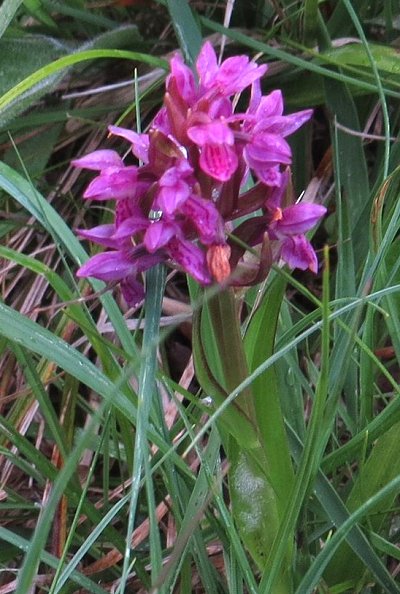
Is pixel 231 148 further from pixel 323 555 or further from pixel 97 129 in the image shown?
pixel 97 129

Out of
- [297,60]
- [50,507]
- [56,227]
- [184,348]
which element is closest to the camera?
[50,507]

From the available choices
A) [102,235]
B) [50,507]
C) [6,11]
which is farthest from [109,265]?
[6,11]

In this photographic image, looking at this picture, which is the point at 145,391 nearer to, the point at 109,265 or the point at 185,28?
the point at 109,265

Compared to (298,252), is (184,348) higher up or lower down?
lower down

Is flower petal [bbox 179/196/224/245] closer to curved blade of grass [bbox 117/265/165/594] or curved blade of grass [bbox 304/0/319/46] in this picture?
curved blade of grass [bbox 117/265/165/594]

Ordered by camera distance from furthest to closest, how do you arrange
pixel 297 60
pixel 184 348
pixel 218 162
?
pixel 184 348, pixel 297 60, pixel 218 162

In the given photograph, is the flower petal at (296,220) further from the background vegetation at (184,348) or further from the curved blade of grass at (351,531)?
the curved blade of grass at (351,531)

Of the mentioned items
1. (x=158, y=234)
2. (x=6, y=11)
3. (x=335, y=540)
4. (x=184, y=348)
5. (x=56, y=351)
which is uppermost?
(x=6, y=11)

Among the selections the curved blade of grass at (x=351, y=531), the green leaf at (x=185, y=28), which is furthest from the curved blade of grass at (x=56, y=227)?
the green leaf at (x=185, y=28)
